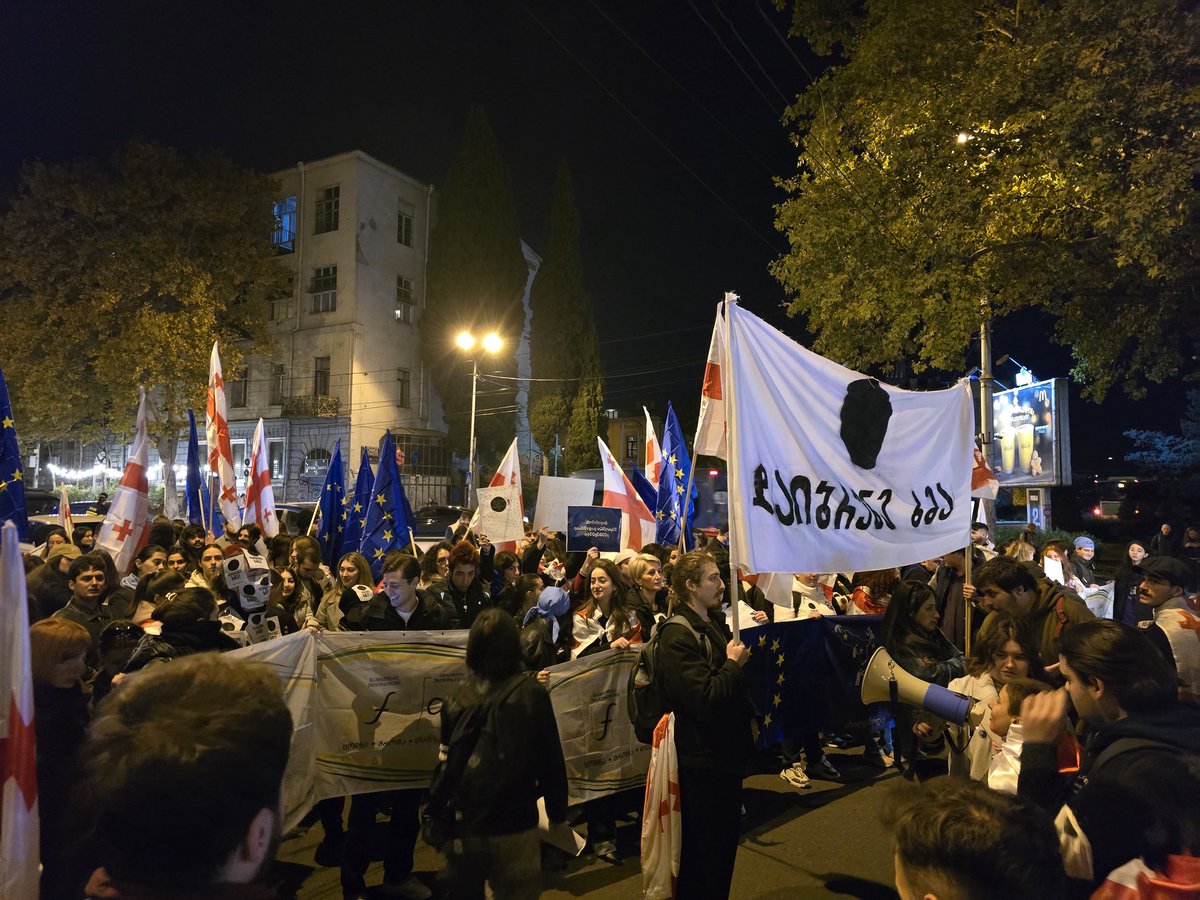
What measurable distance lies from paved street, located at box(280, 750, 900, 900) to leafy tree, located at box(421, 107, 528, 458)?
3516 centimetres

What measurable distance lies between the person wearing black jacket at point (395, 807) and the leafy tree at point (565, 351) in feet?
119

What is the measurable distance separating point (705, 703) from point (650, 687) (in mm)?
473

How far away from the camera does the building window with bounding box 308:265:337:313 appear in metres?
37.2

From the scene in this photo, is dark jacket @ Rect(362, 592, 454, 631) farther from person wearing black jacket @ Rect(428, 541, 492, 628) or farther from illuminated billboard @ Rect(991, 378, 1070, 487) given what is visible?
illuminated billboard @ Rect(991, 378, 1070, 487)

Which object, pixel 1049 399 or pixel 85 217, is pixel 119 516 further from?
pixel 85 217

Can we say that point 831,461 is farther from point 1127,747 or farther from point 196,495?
point 196,495

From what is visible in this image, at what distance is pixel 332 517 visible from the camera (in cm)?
1032

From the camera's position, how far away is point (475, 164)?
1606 inches

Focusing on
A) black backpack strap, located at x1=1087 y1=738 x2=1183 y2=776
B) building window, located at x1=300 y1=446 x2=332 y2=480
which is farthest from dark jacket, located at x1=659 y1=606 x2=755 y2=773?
building window, located at x1=300 y1=446 x2=332 y2=480

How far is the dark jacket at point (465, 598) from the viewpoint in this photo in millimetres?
6152

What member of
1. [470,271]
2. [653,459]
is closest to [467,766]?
[653,459]

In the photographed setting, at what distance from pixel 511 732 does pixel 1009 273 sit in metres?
12.2

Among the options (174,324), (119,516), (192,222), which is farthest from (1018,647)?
(192,222)

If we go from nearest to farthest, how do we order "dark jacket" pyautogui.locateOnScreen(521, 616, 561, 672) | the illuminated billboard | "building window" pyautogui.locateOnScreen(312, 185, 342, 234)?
"dark jacket" pyautogui.locateOnScreen(521, 616, 561, 672), the illuminated billboard, "building window" pyautogui.locateOnScreen(312, 185, 342, 234)
